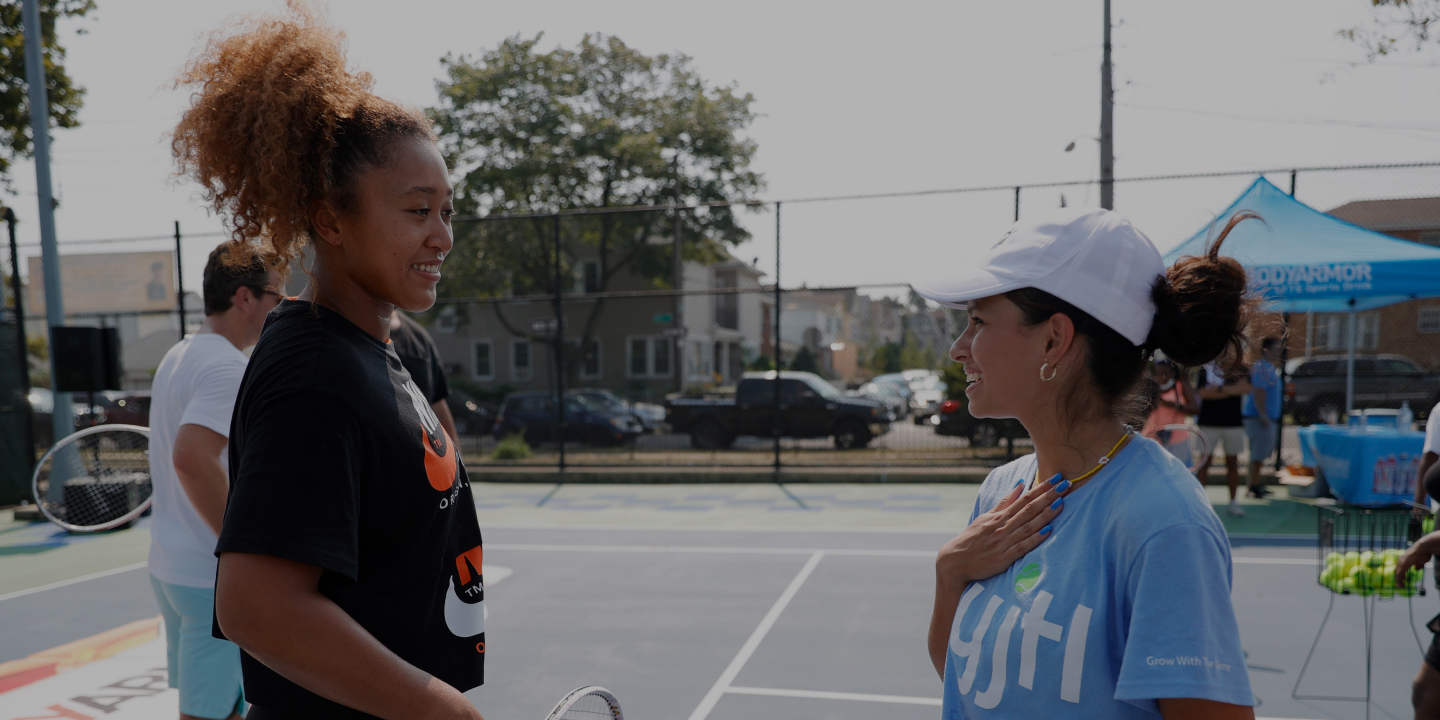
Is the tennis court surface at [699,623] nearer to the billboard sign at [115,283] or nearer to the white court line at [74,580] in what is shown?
the white court line at [74,580]

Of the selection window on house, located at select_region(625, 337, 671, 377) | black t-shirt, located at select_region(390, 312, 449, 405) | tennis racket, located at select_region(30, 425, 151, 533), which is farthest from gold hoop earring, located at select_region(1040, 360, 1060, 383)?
window on house, located at select_region(625, 337, 671, 377)

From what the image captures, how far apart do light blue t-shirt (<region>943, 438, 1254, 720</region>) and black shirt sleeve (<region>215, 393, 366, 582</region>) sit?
1078mm

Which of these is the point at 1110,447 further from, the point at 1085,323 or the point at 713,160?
the point at 713,160

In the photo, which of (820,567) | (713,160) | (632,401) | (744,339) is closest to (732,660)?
(820,567)

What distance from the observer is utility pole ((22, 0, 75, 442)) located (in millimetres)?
9727

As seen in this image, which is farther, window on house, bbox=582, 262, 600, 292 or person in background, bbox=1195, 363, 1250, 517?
window on house, bbox=582, 262, 600, 292

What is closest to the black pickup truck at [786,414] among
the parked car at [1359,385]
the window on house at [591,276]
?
the parked car at [1359,385]

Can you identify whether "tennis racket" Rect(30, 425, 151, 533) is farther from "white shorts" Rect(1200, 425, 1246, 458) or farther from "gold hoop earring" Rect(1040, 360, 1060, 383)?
"white shorts" Rect(1200, 425, 1246, 458)

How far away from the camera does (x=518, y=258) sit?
2394 centimetres

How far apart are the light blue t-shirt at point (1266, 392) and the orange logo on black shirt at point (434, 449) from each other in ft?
32.2

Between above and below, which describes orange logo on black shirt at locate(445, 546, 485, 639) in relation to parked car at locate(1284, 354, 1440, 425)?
above

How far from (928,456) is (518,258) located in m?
15.0

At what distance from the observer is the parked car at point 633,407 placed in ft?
51.3

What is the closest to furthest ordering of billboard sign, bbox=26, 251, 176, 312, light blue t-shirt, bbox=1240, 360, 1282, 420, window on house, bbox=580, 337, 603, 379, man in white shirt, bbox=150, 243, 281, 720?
man in white shirt, bbox=150, 243, 281, 720, light blue t-shirt, bbox=1240, 360, 1282, 420, billboard sign, bbox=26, 251, 176, 312, window on house, bbox=580, 337, 603, 379
